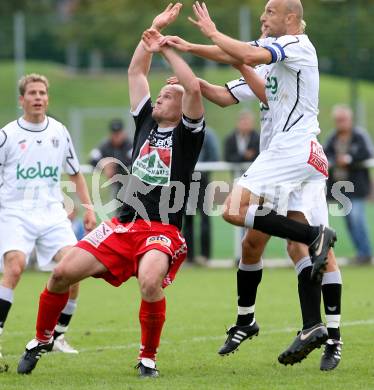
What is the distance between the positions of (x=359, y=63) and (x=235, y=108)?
19.9 ft

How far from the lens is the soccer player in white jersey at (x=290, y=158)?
7.30 meters

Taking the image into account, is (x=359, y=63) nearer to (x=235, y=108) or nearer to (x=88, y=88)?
(x=235, y=108)

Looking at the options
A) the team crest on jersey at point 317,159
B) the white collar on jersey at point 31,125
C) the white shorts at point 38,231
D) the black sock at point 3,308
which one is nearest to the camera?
the team crest on jersey at point 317,159

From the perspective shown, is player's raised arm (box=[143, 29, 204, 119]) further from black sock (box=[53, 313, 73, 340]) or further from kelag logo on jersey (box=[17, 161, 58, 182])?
black sock (box=[53, 313, 73, 340])

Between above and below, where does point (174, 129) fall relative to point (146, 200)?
above

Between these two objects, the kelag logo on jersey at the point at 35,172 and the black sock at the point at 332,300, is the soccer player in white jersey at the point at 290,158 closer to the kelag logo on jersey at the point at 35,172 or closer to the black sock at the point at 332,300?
the black sock at the point at 332,300

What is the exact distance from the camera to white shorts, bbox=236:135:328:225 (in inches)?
293

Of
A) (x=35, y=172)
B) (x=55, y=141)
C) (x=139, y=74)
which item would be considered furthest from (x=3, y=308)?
(x=139, y=74)

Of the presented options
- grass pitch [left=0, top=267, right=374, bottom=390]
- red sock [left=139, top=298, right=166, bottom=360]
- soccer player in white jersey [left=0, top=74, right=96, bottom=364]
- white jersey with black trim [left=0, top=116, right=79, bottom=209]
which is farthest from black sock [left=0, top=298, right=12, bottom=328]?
red sock [left=139, top=298, right=166, bottom=360]

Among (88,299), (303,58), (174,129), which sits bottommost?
(88,299)

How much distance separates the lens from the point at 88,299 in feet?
41.5

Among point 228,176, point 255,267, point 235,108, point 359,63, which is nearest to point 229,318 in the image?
point 255,267

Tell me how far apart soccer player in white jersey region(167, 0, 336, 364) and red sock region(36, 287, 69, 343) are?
1.33 metres

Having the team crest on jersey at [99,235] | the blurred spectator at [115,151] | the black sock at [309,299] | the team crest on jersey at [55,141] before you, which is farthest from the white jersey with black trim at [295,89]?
the blurred spectator at [115,151]
